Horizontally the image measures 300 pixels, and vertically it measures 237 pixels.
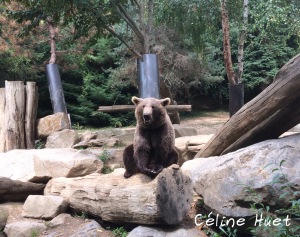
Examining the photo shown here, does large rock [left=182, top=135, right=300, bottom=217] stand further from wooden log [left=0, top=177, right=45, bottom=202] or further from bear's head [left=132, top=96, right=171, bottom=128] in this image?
wooden log [left=0, top=177, right=45, bottom=202]

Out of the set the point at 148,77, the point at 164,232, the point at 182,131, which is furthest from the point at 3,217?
the point at 148,77

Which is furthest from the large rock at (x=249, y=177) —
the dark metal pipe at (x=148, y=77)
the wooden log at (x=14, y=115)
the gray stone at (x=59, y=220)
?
the wooden log at (x=14, y=115)

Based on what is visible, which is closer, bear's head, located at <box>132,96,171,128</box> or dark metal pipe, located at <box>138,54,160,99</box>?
bear's head, located at <box>132,96,171,128</box>

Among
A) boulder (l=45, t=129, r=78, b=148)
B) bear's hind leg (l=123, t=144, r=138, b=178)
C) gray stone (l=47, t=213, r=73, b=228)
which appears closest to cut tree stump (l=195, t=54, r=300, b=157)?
bear's hind leg (l=123, t=144, r=138, b=178)

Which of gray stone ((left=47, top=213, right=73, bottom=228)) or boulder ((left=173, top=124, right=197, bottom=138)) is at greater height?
boulder ((left=173, top=124, right=197, bottom=138))

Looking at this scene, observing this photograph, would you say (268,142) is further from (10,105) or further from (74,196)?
(10,105)

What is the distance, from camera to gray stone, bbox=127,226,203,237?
14.0 feet

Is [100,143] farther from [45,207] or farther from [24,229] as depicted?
[24,229]

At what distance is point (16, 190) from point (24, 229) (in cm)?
104

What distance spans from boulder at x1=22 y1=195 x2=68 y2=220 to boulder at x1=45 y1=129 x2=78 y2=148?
3463mm

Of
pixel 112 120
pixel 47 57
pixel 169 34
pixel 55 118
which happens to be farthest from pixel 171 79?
pixel 55 118

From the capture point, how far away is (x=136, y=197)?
14.7 ft

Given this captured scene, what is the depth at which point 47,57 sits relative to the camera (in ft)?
55.9

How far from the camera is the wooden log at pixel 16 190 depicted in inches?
228
